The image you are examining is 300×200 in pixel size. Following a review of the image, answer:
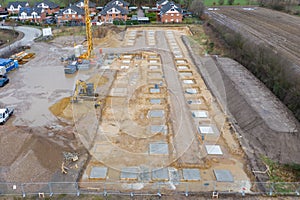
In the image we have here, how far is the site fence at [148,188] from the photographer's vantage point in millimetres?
12875

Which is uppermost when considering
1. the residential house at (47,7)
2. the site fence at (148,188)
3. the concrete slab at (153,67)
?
the residential house at (47,7)

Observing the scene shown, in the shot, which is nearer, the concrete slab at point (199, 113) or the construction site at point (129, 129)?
the construction site at point (129, 129)

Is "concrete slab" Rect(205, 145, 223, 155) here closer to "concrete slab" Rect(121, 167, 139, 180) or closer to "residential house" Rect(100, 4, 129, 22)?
"concrete slab" Rect(121, 167, 139, 180)

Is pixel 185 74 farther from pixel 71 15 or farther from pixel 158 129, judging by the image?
pixel 71 15

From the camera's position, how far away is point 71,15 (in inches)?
2109

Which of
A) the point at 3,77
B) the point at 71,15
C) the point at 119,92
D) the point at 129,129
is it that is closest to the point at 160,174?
the point at 129,129

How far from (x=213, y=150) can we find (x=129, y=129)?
569 centimetres

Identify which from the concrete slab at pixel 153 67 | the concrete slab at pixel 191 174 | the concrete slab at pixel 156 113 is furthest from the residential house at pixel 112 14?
the concrete slab at pixel 191 174

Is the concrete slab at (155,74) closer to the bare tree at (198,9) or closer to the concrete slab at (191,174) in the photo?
the concrete slab at (191,174)

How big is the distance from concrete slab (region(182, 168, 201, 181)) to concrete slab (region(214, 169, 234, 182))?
3.18ft

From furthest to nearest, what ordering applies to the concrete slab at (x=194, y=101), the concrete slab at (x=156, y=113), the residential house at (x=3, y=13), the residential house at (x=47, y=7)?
the residential house at (x=47, y=7), the residential house at (x=3, y=13), the concrete slab at (x=194, y=101), the concrete slab at (x=156, y=113)

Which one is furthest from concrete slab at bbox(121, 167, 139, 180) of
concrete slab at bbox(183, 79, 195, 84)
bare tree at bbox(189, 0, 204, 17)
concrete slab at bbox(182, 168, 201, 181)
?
bare tree at bbox(189, 0, 204, 17)

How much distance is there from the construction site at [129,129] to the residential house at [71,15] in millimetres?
25170

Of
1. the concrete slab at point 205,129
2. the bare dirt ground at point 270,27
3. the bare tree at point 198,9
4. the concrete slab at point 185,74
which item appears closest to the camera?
the concrete slab at point 205,129
